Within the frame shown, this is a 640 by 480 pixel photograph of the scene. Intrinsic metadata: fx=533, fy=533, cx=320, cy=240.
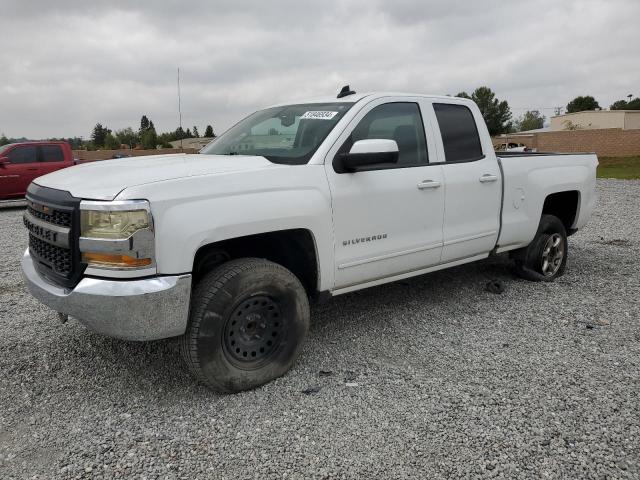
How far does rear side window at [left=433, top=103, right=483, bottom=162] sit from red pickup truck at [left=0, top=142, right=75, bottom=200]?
40.1 feet

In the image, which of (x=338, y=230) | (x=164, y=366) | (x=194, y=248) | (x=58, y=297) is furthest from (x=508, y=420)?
(x=58, y=297)

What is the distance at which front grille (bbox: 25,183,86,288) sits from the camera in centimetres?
298

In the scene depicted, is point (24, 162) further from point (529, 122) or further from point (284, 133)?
point (529, 122)

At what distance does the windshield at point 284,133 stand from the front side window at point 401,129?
0.22 meters

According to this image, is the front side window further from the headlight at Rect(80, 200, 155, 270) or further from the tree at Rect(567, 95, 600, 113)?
the tree at Rect(567, 95, 600, 113)

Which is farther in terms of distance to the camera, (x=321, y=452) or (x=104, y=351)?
(x=104, y=351)

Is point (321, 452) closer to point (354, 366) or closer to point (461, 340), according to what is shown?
point (354, 366)

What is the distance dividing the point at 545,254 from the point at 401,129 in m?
2.51

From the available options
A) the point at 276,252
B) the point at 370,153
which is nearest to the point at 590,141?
the point at 370,153

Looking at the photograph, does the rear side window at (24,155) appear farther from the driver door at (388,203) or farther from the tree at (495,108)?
the tree at (495,108)

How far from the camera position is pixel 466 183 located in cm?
458

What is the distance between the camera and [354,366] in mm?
3764

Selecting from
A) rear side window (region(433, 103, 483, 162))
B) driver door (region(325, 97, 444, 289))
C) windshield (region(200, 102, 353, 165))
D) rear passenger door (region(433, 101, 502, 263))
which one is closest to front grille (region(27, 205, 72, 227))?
windshield (region(200, 102, 353, 165))

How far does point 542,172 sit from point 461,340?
7.33ft
